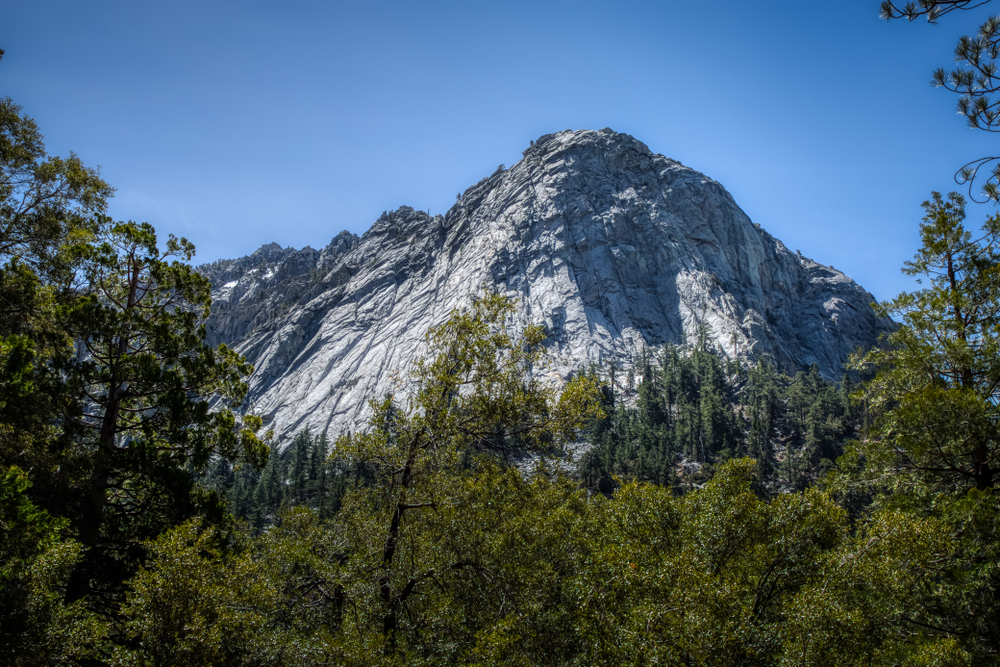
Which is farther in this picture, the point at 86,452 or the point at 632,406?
the point at 632,406

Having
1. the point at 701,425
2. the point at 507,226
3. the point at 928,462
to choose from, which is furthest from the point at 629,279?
the point at 928,462

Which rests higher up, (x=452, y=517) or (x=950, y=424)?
(x=950, y=424)

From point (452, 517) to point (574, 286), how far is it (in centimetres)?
11302

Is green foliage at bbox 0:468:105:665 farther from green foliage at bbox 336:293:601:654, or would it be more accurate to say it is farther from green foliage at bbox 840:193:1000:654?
green foliage at bbox 840:193:1000:654

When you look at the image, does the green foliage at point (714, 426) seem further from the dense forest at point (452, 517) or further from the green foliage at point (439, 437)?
the green foliage at point (439, 437)

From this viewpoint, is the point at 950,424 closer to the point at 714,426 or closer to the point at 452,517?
the point at 452,517

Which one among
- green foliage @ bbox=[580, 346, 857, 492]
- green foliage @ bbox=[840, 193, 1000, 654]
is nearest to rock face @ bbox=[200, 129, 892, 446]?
green foliage @ bbox=[580, 346, 857, 492]

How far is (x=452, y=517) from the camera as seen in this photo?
35.7 ft

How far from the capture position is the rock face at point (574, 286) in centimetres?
11775

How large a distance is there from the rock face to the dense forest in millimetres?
89439

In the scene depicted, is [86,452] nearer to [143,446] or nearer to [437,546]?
[143,446]

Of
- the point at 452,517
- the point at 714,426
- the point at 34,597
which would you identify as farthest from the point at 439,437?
the point at 714,426

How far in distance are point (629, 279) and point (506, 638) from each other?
12656 cm

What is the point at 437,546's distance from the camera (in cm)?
1140
